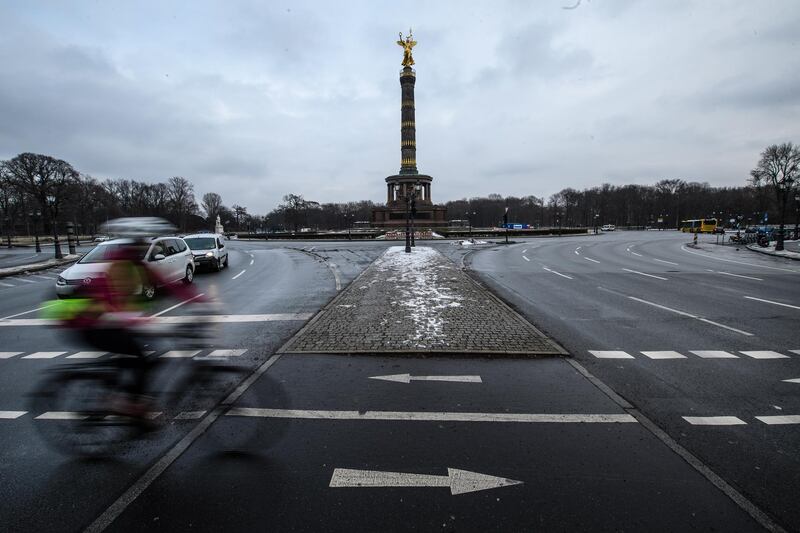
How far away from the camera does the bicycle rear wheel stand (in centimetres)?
361

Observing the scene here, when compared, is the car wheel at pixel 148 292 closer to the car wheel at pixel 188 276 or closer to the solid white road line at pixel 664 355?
the solid white road line at pixel 664 355

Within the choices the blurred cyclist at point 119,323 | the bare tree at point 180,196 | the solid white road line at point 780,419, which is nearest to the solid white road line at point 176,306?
the blurred cyclist at point 119,323

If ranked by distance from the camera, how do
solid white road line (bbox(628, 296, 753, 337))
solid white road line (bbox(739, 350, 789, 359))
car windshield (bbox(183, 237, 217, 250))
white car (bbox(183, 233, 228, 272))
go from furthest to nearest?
1. car windshield (bbox(183, 237, 217, 250))
2. white car (bbox(183, 233, 228, 272))
3. solid white road line (bbox(628, 296, 753, 337))
4. solid white road line (bbox(739, 350, 789, 359))

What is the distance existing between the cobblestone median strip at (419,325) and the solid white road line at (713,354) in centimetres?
221

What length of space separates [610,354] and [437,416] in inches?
145

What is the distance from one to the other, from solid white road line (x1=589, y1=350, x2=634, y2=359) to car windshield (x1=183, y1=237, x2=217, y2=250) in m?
17.0

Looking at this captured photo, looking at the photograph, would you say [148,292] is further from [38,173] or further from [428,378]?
[38,173]

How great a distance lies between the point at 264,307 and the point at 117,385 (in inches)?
238

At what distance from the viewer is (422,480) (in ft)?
10.1

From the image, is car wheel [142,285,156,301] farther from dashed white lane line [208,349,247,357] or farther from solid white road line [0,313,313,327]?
solid white road line [0,313,313,327]

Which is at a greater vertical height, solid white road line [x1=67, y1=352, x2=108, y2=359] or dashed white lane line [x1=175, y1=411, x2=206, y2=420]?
solid white road line [x1=67, y1=352, x2=108, y2=359]

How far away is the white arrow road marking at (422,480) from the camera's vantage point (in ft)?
9.87

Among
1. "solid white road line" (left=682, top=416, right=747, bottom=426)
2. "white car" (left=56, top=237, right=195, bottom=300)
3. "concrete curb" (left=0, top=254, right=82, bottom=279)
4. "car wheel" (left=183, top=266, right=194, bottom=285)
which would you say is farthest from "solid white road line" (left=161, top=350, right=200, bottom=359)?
"concrete curb" (left=0, top=254, right=82, bottom=279)

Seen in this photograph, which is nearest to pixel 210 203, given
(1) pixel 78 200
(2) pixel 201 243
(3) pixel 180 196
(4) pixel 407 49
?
(3) pixel 180 196
